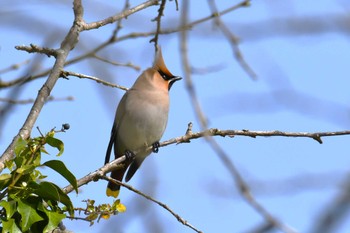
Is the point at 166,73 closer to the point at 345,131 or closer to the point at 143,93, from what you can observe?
the point at 143,93

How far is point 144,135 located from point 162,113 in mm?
257

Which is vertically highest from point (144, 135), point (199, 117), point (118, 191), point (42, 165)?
point (144, 135)

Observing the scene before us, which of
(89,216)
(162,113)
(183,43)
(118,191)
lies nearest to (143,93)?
(162,113)

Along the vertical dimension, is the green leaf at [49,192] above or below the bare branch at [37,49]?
below

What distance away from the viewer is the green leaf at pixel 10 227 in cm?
254

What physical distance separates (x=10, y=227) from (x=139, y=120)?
2.78m

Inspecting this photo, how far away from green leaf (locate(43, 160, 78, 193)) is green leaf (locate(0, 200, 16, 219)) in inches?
9.6

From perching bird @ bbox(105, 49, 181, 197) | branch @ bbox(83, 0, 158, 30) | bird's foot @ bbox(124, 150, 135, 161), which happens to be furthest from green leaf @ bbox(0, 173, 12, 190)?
perching bird @ bbox(105, 49, 181, 197)

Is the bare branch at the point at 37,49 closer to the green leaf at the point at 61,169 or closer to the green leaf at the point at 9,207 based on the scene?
the green leaf at the point at 61,169

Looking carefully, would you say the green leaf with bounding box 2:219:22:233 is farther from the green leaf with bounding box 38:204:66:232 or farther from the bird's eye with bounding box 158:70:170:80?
the bird's eye with bounding box 158:70:170:80

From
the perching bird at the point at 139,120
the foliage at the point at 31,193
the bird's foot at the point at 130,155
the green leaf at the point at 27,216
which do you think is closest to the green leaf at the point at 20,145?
the foliage at the point at 31,193

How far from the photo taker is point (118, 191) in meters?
5.34

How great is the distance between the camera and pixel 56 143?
9.23 feet

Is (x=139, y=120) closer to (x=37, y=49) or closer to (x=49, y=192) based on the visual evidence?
(x=37, y=49)
